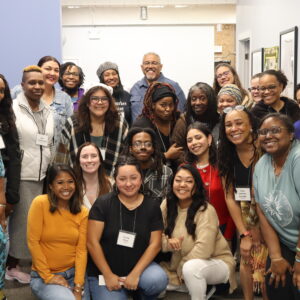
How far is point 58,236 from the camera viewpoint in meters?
2.97

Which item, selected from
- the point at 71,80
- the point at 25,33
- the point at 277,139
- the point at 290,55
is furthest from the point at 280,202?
the point at 25,33

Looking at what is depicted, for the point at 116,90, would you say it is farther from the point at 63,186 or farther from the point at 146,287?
the point at 146,287

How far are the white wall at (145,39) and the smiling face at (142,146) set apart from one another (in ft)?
21.8

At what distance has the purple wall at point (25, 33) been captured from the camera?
513 cm

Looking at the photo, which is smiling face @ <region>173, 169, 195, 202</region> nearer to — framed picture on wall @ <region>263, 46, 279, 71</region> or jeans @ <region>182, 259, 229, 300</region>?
jeans @ <region>182, 259, 229, 300</region>

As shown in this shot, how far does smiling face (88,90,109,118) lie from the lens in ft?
11.6

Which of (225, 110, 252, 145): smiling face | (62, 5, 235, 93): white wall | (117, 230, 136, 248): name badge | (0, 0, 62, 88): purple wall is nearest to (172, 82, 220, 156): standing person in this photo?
(225, 110, 252, 145): smiling face

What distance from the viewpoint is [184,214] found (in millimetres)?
3209

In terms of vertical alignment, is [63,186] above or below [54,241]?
above

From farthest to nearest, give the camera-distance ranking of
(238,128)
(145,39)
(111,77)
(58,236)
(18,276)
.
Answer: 1. (145,39)
2. (111,77)
3. (18,276)
4. (238,128)
5. (58,236)

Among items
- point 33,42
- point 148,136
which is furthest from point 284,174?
point 33,42

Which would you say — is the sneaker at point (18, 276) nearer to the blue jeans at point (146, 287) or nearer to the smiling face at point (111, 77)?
the blue jeans at point (146, 287)

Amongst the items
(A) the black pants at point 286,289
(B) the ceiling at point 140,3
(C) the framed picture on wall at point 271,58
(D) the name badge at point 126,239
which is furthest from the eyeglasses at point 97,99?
(B) the ceiling at point 140,3

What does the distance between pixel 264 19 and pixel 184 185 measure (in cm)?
424
